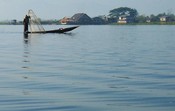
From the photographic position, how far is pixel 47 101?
1240 centimetres

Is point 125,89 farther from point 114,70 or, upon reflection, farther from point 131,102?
point 114,70

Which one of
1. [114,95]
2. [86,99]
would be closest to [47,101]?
[86,99]

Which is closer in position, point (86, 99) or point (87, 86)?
point (86, 99)

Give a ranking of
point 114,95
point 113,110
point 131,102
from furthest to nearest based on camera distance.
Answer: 1. point 114,95
2. point 131,102
3. point 113,110

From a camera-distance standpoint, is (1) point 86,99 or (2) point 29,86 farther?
(2) point 29,86

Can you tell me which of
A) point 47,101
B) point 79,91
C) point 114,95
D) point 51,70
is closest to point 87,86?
point 79,91

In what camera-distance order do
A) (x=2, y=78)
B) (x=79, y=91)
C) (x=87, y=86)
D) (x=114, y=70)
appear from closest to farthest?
(x=79, y=91) → (x=87, y=86) → (x=2, y=78) → (x=114, y=70)

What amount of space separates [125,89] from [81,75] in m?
4.36

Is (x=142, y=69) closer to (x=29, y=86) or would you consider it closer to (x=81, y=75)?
(x=81, y=75)

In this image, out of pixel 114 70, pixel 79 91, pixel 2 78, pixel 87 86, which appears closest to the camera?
pixel 79 91

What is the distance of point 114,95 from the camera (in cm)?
1327

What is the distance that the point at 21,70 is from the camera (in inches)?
805

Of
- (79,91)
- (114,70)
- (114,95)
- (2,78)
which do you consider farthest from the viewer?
(114,70)

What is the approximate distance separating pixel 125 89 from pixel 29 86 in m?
3.84
